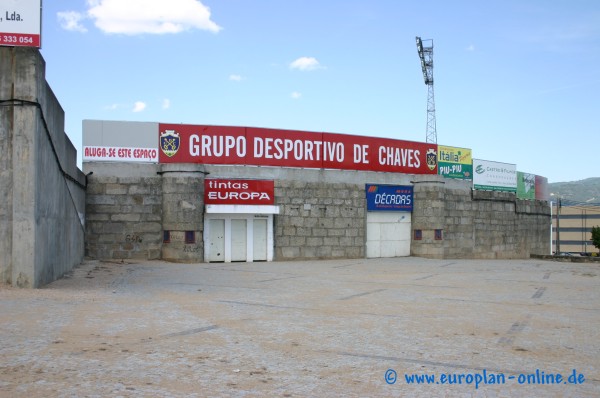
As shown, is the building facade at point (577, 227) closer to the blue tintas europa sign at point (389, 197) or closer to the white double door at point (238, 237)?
the blue tintas europa sign at point (389, 197)

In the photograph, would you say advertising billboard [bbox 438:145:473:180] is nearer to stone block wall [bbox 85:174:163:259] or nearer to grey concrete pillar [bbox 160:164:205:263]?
grey concrete pillar [bbox 160:164:205:263]

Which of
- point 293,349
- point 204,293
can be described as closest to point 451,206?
point 204,293

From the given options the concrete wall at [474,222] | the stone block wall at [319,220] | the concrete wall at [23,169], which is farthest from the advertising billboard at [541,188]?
the concrete wall at [23,169]

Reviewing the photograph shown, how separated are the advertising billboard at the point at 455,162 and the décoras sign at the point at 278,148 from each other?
2584 mm

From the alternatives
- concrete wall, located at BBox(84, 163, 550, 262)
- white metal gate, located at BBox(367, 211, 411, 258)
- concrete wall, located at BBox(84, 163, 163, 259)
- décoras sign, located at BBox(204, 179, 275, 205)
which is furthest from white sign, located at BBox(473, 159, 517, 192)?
concrete wall, located at BBox(84, 163, 163, 259)

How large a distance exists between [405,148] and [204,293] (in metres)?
16.3

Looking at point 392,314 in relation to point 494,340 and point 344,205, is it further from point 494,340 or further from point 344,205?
point 344,205

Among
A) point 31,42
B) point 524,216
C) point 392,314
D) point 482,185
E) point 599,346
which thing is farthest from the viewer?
point 524,216

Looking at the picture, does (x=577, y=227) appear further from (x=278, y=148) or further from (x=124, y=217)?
(x=124, y=217)

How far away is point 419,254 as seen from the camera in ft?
81.8

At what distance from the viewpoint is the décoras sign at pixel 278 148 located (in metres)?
21.1

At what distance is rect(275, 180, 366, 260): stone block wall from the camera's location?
21828 millimetres

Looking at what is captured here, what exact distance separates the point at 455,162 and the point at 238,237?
A: 12.5 meters

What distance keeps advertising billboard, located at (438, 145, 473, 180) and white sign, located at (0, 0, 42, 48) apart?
20.1m
